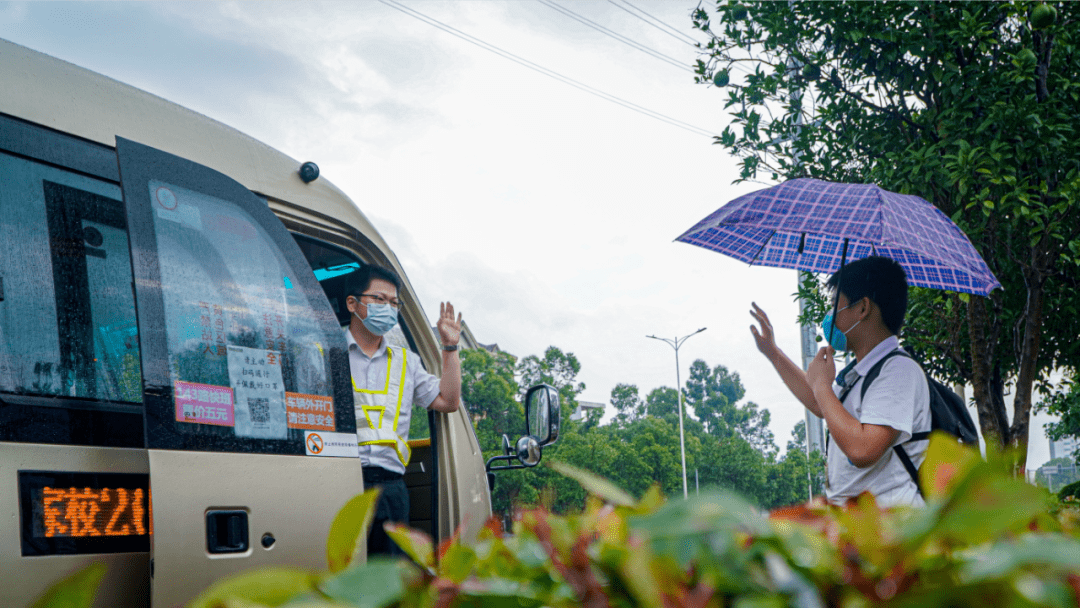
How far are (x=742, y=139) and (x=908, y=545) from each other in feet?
22.1

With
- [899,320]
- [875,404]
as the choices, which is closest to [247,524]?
[875,404]

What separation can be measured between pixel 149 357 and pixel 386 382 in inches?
53.8

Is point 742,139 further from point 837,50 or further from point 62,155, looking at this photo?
point 62,155

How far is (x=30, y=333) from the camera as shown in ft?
7.70

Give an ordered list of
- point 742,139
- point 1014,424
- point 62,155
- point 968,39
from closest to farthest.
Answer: point 62,155 < point 968,39 < point 1014,424 < point 742,139

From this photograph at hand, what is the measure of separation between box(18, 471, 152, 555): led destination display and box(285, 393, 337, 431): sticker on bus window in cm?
55

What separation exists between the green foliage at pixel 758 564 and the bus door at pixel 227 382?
6.29ft

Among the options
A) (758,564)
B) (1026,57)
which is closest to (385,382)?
(758,564)

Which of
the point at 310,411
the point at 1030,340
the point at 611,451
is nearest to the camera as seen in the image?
the point at 310,411

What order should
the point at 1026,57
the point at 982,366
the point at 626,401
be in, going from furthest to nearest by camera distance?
the point at 626,401, the point at 982,366, the point at 1026,57

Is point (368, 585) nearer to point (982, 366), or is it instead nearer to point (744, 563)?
point (744, 563)

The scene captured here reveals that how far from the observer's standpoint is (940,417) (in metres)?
2.74

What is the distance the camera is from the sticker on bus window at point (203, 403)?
8.33 feet

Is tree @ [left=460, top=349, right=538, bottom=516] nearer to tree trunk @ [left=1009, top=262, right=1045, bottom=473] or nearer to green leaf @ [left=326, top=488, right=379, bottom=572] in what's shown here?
tree trunk @ [left=1009, top=262, right=1045, bottom=473]
